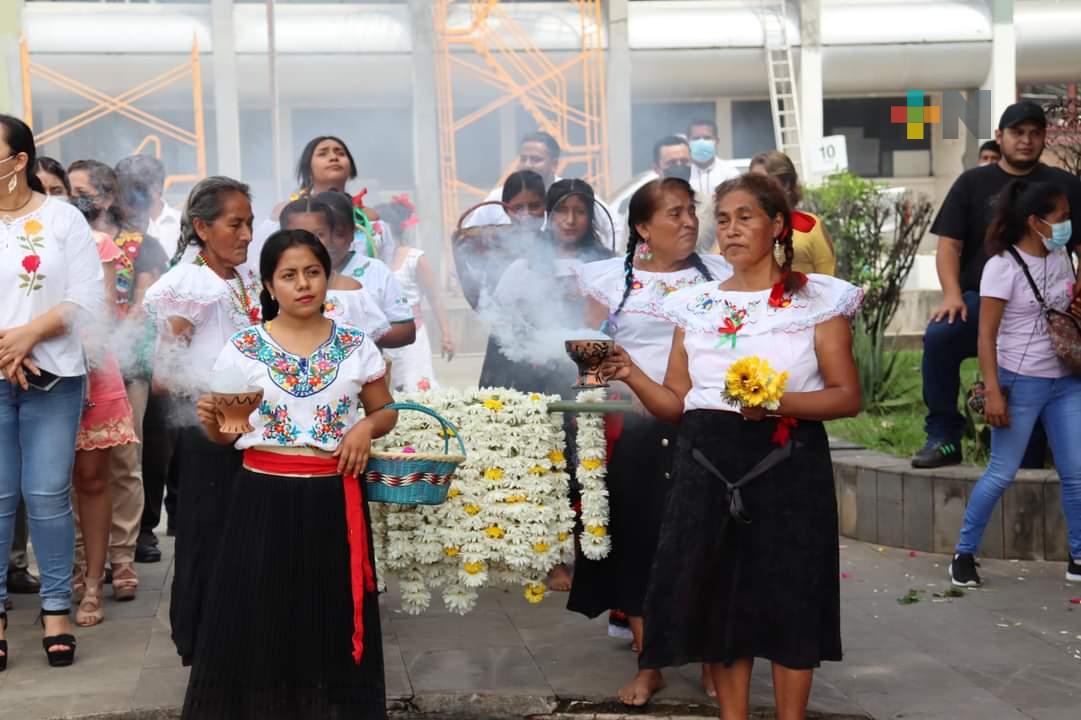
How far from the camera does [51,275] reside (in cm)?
526

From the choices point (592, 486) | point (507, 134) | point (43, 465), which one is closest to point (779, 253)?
point (592, 486)

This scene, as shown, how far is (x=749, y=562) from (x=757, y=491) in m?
0.21

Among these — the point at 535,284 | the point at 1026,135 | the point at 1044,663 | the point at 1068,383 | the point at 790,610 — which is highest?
the point at 1026,135

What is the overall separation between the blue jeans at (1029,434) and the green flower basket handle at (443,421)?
2.54 m

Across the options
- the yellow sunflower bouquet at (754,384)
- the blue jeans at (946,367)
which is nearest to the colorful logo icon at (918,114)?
the blue jeans at (946,367)

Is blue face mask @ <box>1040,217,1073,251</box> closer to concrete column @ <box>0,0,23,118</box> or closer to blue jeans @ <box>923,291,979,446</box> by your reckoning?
blue jeans @ <box>923,291,979,446</box>

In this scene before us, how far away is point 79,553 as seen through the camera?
252 inches

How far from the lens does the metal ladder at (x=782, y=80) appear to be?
58.3ft

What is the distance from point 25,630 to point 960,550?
3.85 m

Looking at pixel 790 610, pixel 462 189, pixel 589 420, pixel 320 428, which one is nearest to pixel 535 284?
pixel 589 420

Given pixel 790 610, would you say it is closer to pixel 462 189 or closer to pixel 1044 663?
pixel 1044 663

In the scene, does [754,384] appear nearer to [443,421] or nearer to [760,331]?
[760,331]

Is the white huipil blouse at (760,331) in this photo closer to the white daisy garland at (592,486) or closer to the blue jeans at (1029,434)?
the white daisy garland at (592,486)

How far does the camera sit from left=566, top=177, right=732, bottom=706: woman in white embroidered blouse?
502 cm
